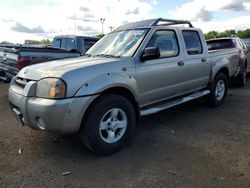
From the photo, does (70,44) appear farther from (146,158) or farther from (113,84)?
(146,158)

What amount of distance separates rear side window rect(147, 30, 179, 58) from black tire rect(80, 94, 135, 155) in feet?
4.29

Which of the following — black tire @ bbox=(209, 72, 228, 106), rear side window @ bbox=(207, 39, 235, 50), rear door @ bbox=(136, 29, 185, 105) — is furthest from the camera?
rear side window @ bbox=(207, 39, 235, 50)

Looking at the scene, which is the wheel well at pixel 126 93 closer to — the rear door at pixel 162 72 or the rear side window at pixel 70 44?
the rear door at pixel 162 72

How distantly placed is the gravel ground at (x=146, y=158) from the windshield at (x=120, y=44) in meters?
1.43

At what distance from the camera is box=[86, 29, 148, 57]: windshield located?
4.72m

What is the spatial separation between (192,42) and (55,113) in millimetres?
3603

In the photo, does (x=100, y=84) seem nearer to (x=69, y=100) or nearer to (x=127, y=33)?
(x=69, y=100)

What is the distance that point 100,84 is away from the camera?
152 inches

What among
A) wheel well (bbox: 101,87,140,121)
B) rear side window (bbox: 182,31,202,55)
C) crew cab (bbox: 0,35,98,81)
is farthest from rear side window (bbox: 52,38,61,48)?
wheel well (bbox: 101,87,140,121)

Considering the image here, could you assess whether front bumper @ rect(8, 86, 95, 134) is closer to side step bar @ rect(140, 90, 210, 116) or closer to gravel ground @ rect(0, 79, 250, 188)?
gravel ground @ rect(0, 79, 250, 188)

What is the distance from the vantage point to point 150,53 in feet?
14.8

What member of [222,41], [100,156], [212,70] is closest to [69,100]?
[100,156]

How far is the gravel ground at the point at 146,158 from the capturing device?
3.38 m

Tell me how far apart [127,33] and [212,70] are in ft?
7.82
